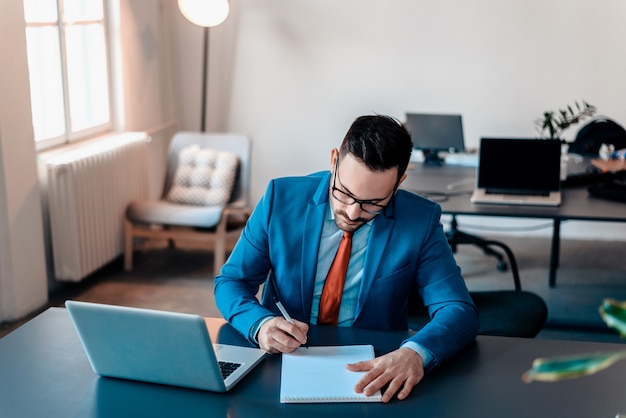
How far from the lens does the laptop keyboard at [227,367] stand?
1836 millimetres

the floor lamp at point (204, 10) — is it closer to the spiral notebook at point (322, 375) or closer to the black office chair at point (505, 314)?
the black office chair at point (505, 314)

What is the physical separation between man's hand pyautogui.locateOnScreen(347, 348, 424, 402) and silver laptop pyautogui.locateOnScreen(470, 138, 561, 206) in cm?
204

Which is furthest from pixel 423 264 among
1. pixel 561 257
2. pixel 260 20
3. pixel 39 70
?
pixel 260 20

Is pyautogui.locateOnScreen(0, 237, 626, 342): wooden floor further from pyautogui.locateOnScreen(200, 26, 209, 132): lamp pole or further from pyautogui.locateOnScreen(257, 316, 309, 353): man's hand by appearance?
pyautogui.locateOnScreen(257, 316, 309, 353): man's hand

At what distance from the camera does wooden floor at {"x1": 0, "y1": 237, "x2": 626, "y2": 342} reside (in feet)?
14.0

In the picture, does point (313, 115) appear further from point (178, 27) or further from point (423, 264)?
point (423, 264)

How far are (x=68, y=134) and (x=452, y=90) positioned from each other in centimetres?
264

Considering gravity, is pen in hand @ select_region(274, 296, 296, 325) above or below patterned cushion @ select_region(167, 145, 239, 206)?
above

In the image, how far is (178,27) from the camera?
19.4ft

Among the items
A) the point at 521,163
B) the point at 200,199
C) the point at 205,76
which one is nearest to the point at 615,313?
the point at 521,163

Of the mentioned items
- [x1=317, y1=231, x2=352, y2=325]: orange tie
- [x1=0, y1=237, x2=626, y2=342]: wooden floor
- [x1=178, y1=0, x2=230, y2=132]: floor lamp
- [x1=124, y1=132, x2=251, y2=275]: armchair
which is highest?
[x1=178, y1=0, x2=230, y2=132]: floor lamp

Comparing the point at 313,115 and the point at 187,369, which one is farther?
the point at 313,115

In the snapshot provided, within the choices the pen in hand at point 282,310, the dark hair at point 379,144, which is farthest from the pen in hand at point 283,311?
the dark hair at point 379,144

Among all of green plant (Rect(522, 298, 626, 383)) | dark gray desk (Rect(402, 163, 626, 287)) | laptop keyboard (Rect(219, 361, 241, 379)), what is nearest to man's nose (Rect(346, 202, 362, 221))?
laptop keyboard (Rect(219, 361, 241, 379))
